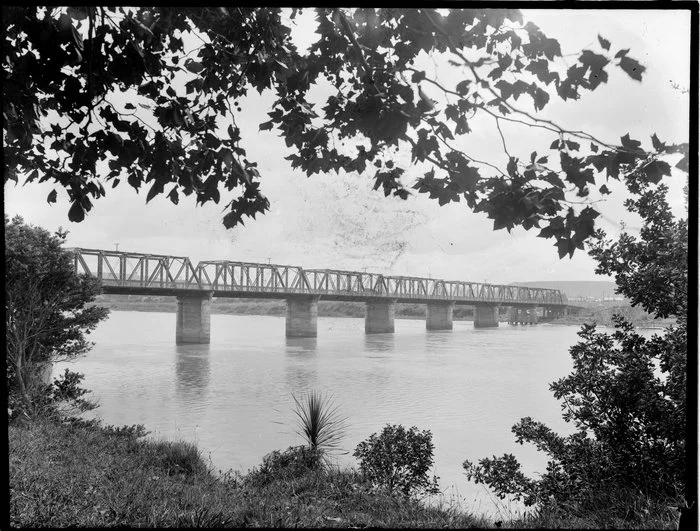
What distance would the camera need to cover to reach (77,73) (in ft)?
16.8

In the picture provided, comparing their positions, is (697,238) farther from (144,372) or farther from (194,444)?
(144,372)

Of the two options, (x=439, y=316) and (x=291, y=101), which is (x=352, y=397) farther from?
(x=439, y=316)

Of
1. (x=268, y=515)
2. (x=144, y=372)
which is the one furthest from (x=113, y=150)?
(x=144, y=372)

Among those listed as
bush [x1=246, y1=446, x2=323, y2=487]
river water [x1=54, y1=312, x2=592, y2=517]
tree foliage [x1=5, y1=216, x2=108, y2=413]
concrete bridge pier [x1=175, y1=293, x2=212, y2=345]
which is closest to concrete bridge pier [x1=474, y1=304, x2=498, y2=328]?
river water [x1=54, y1=312, x2=592, y2=517]

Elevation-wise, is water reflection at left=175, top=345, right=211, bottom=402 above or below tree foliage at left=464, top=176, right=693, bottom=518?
below

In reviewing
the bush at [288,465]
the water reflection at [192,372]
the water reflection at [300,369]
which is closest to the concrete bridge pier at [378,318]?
the water reflection at [192,372]

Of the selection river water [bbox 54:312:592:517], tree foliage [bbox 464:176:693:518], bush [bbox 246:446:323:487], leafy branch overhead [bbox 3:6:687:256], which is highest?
leafy branch overhead [bbox 3:6:687:256]

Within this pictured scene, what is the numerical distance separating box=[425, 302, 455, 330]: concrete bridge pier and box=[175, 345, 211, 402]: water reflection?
1996cm

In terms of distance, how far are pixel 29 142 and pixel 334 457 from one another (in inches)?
208

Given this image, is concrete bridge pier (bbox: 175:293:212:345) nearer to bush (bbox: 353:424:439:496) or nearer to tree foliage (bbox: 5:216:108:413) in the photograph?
tree foliage (bbox: 5:216:108:413)

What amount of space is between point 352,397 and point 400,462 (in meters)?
7.10

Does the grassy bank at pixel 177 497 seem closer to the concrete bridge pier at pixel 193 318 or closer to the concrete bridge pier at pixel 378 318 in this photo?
the concrete bridge pier at pixel 193 318

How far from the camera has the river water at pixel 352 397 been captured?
9.09 m

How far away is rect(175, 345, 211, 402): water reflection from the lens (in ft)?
51.1
